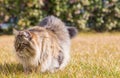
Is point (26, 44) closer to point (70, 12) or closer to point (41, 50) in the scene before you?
point (41, 50)

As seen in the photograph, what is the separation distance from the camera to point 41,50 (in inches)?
241

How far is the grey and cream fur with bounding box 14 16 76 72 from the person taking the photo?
596cm

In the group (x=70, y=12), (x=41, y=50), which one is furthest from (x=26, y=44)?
(x=70, y=12)

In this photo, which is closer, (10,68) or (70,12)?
(10,68)

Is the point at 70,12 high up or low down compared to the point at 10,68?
down

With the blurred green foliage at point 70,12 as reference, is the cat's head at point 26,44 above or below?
above

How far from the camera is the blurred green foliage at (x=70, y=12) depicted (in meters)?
16.7

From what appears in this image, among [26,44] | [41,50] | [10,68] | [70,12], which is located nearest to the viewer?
[26,44]

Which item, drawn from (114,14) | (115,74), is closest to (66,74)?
(115,74)

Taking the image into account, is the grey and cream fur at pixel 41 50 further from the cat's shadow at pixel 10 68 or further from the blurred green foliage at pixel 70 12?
the blurred green foliage at pixel 70 12

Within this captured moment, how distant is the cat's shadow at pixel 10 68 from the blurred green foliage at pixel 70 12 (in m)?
9.38

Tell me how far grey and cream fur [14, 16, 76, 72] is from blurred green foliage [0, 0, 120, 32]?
990cm

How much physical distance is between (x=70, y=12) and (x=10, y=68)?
10545 millimetres

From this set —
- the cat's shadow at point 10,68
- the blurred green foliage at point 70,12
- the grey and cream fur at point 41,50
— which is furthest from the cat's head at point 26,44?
the blurred green foliage at point 70,12
